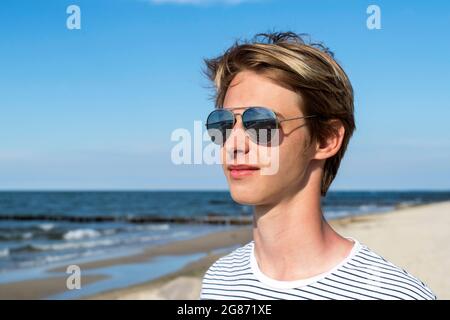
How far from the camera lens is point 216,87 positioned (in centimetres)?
261

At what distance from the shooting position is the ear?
234 cm

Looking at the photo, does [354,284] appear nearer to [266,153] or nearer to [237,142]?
[266,153]

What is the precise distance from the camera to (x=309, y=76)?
2199 mm

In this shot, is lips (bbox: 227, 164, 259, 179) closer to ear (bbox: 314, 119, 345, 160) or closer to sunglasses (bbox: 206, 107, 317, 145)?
sunglasses (bbox: 206, 107, 317, 145)

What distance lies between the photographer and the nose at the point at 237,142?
229cm

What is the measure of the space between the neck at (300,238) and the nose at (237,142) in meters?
0.25

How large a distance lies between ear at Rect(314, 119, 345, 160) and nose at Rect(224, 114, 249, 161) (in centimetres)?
31

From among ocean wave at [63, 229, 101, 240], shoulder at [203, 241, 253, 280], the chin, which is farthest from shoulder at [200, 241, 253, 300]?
ocean wave at [63, 229, 101, 240]

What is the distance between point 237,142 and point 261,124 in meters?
0.16

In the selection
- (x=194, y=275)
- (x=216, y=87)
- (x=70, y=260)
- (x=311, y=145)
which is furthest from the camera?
(x=70, y=260)
